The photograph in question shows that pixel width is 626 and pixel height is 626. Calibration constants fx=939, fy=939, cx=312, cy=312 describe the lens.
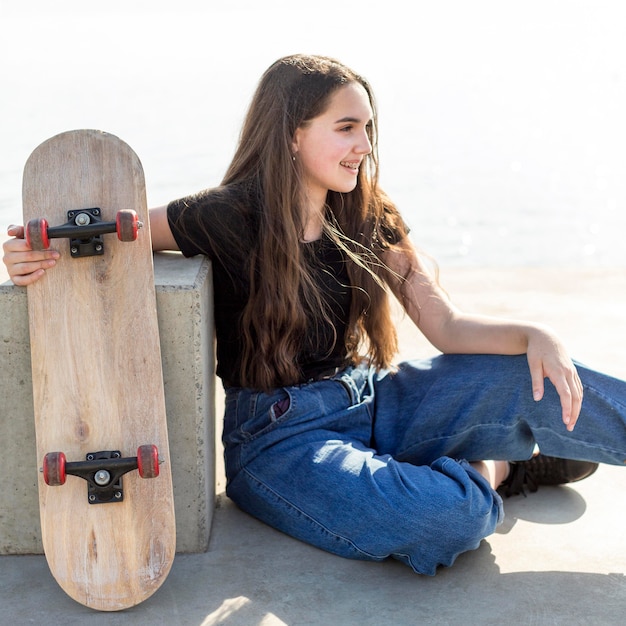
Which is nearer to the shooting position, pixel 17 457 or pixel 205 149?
pixel 17 457

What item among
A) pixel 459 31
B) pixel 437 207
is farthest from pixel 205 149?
pixel 459 31

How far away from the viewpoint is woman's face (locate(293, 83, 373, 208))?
94.7 inches

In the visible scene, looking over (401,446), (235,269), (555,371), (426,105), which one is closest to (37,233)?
(235,269)

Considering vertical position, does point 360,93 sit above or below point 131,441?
above

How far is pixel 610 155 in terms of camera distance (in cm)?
1711

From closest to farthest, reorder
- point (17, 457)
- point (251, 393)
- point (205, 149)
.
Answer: point (17, 457) < point (251, 393) < point (205, 149)

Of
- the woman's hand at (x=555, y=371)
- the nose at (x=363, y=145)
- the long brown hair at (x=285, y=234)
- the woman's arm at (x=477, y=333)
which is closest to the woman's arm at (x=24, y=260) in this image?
the long brown hair at (x=285, y=234)

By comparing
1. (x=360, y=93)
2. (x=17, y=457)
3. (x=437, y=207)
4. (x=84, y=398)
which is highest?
(x=360, y=93)

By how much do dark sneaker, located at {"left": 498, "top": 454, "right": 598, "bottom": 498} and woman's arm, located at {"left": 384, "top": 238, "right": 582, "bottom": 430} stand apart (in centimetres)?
42

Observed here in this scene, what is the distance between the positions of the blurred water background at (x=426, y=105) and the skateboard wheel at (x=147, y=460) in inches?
39.0

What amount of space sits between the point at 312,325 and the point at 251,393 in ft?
0.78

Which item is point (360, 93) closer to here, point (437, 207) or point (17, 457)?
point (17, 457)

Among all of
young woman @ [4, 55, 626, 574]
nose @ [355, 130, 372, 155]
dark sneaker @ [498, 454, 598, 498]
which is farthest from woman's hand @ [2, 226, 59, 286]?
dark sneaker @ [498, 454, 598, 498]

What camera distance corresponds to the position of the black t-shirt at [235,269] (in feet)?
7.72
